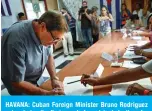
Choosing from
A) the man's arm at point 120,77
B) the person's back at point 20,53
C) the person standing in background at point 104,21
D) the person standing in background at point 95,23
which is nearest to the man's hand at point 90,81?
the man's arm at point 120,77

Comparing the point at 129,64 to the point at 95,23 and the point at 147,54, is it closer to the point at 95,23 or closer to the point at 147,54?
the point at 147,54

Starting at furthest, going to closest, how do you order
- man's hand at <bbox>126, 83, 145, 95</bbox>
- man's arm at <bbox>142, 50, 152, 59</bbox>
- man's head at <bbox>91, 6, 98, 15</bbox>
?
1. man's head at <bbox>91, 6, 98, 15</bbox>
2. man's arm at <bbox>142, 50, 152, 59</bbox>
3. man's hand at <bbox>126, 83, 145, 95</bbox>

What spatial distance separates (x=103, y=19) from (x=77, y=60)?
1.35 metres

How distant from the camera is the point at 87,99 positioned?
563mm

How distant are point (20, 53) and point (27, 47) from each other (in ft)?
0.19

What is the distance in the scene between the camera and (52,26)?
742 mm

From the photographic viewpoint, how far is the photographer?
272 cm

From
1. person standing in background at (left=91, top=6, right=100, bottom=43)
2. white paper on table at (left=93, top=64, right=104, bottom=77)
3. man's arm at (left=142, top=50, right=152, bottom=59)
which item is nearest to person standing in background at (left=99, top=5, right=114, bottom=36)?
person standing in background at (left=91, top=6, right=100, bottom=43)

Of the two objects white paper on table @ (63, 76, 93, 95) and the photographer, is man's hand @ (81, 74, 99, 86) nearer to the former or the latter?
white paper on table @ (63, 76, 93, 95)

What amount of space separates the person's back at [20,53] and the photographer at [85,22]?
1.83 meters

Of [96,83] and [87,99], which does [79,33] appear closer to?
[96,83]

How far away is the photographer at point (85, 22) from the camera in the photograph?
2725 mm

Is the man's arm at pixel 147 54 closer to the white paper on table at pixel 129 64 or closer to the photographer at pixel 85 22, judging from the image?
the white paper on table at pixel 129 64

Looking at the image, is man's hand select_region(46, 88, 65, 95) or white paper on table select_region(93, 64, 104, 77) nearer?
man's hand select_region(46, 88, 65, 95)
